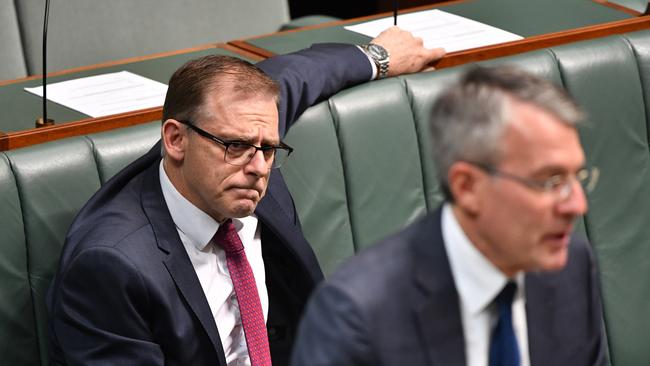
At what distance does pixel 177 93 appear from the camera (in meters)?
2.01

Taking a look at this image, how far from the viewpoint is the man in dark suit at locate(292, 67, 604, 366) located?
1332mm

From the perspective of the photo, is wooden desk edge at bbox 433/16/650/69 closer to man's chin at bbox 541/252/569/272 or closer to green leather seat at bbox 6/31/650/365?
green leather seat at bbox 6/31/650/365

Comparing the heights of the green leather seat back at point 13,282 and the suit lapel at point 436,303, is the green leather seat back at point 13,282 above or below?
below

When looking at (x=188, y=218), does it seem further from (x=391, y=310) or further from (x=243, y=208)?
(x=391, y=310)

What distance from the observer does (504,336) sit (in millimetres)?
1443

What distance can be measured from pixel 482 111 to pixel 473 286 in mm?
212

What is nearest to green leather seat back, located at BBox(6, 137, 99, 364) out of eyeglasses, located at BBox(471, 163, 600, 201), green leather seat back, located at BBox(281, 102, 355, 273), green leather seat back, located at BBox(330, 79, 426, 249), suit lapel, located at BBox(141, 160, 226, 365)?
suit lapel, located at BBox(141, 160, 226, 365)

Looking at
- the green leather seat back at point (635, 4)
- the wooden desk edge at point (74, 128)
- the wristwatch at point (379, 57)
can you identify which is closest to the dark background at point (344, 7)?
the green leather seat back at point (635, 4)

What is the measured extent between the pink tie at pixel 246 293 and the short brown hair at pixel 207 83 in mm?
209

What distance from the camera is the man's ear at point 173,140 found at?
6.56 feet

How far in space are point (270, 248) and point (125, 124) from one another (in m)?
0.35

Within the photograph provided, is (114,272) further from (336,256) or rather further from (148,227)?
(336,256)

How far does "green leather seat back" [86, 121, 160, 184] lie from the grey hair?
0.91 m

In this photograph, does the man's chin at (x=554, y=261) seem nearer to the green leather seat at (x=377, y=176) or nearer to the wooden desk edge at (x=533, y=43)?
the green leather seat at (x=377, y=176)
